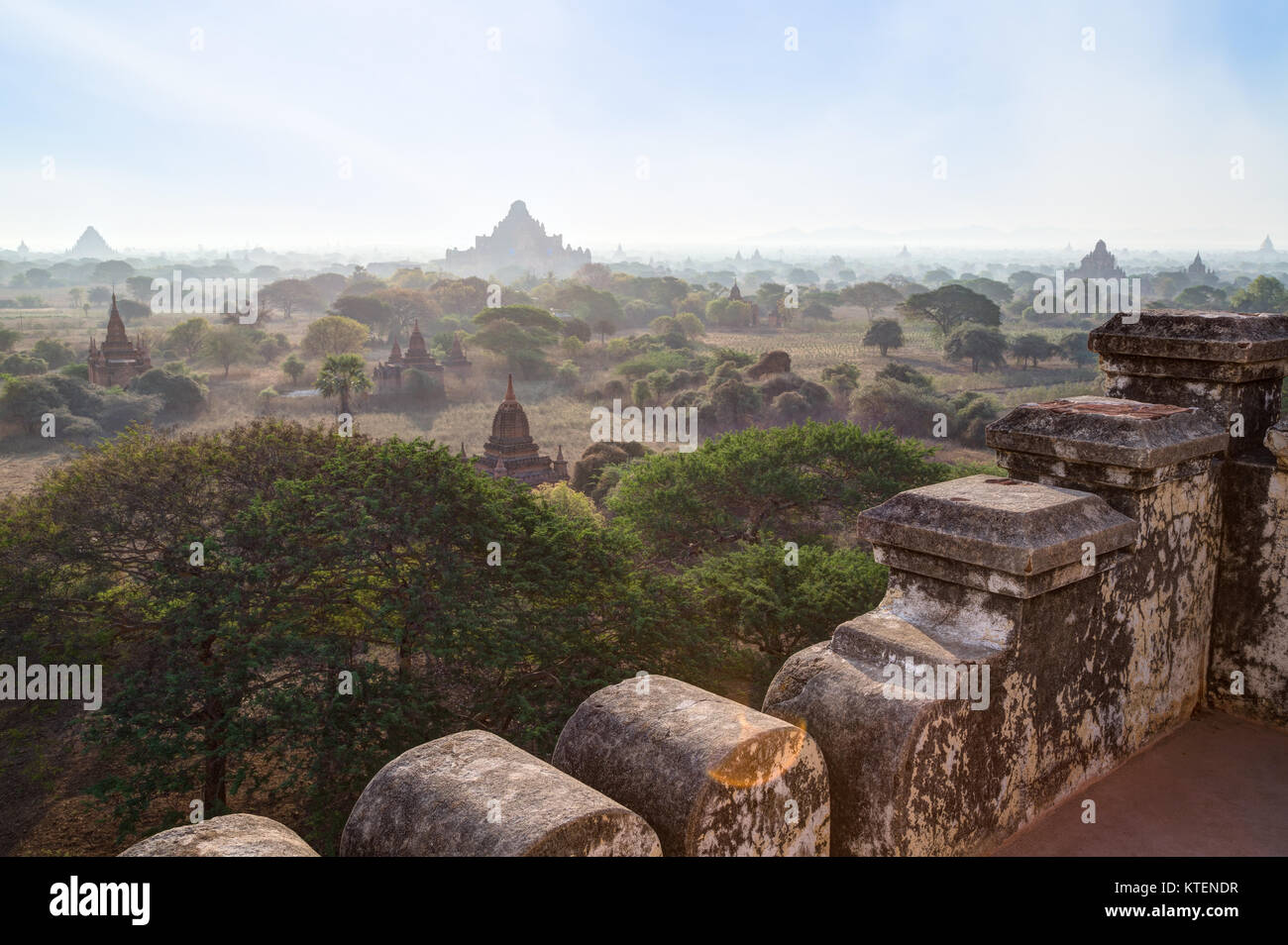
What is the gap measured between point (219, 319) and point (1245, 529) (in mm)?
88166

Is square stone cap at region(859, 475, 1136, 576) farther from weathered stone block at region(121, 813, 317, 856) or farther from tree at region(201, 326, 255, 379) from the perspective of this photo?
tree at region(201, 326, 255, 379)

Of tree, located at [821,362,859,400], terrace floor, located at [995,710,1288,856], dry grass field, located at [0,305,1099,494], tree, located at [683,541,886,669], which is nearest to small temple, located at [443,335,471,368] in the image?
dry grass field, located at [0,305,1099,494]

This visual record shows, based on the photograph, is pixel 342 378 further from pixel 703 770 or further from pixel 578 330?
pixel 703 770

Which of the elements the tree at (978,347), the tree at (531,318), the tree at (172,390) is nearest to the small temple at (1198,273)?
the tree at (978,347)

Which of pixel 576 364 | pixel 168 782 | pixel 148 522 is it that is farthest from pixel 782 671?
pixel 576 364

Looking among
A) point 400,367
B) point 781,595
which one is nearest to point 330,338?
point 400,367

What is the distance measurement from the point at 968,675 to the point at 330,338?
234ft

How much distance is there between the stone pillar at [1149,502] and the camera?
10.7ft

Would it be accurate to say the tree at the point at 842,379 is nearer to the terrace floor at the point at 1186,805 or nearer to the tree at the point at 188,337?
the tree at the point at 188,337

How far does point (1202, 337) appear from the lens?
3.76 metres

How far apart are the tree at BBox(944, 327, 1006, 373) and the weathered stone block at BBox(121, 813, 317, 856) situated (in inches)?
2517
